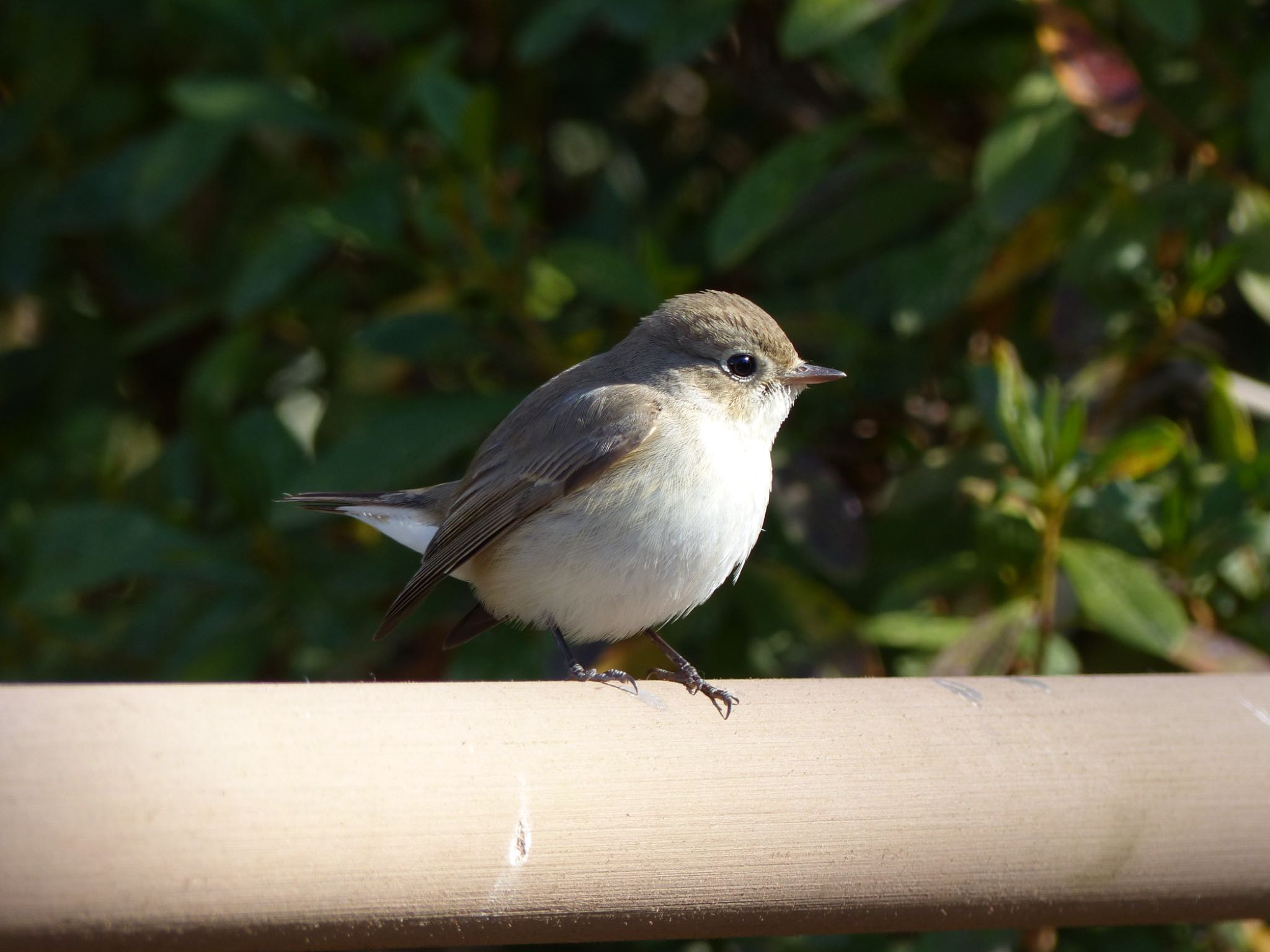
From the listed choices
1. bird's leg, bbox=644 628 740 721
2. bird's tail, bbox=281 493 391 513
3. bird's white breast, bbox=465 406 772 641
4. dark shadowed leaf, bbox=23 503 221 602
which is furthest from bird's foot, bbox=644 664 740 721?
dark shadowed leaf, bbox=23 503 221 602

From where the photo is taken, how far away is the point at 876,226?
3.24 meters

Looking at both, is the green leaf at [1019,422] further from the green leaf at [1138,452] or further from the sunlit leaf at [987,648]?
the sunlit leaf at [987,648]

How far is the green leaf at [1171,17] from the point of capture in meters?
2.69

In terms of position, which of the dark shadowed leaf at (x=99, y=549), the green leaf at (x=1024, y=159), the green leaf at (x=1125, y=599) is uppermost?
the green leaf at (x=1024, y=159)

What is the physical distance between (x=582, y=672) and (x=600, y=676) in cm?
22

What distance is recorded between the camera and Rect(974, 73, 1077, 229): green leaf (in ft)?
9.22

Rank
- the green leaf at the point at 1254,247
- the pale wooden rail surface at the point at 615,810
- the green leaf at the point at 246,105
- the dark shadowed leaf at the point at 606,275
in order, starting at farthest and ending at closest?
the green leaf at the point at 246,105 < the dark shadowed leaf at the point at 606,275 < the green leaf at the point at 1254,247 < the pale wooden rail surface at the point at 615,810

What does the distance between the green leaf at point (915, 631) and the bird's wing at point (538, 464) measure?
0.61 metres

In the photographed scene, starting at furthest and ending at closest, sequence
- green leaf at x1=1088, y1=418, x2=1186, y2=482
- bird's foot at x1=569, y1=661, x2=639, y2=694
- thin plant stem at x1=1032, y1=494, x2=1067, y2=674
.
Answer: thin plant stem at x1=1032, y1=494, x2=1067, y2=674
green leaf at x1=1088, y1=418, x2=1186, y2=482
bird's foot at x1=569, y1=661, x2=639, y2=694

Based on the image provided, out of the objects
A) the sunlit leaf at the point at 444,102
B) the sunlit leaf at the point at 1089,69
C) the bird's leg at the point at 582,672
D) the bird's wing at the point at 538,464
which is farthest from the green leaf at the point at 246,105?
Answer: the sunlit leaf at the point at 1089,69

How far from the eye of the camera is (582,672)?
2760 millimetres

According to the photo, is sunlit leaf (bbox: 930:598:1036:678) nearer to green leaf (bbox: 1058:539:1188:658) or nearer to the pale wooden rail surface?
green leaf (bbox: 1058:539:1188:658)

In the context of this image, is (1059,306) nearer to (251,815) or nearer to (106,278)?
(251,815)

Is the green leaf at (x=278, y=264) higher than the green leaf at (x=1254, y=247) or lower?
lower
